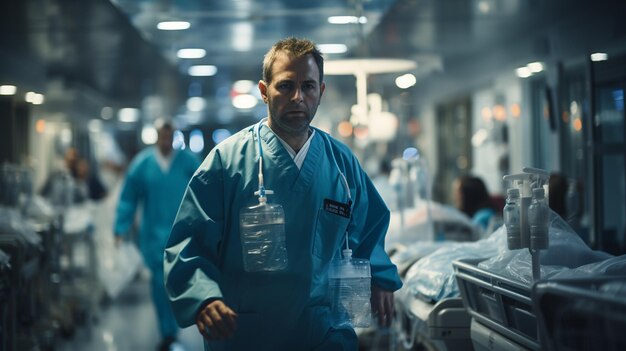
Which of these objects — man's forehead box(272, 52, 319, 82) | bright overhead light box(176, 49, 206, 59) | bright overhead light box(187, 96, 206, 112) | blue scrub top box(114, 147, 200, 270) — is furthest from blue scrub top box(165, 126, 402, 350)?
bright overhead light box(187, 96, 206, 112)

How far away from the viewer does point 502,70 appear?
10.2 metres

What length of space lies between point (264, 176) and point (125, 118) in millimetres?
19165

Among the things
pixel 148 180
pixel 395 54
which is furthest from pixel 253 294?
pixel 395 54

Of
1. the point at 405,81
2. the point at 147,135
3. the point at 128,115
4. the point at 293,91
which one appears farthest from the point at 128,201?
the point at 147,135

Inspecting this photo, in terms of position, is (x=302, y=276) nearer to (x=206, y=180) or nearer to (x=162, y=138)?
(x=206, y=180)

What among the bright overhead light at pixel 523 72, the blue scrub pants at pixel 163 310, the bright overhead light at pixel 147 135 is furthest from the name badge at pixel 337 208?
the bright overhead light at pixel 147 135

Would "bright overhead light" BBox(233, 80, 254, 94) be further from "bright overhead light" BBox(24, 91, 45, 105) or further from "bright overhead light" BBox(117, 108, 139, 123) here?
"bright overhead light" BBox(117, 108, 139, 123)

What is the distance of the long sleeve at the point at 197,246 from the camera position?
2.54 m

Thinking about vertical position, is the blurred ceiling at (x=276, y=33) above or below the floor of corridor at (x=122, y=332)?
above

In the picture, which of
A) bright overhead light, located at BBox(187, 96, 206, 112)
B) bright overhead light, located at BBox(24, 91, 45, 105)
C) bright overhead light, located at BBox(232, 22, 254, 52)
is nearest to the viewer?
bright overhead light, located at BBox(232, 22, 254, 52)

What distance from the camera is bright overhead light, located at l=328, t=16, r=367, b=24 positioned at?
7465 millimetres

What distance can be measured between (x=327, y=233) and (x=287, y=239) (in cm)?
14

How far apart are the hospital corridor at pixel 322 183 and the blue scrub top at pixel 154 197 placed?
0.02 metres

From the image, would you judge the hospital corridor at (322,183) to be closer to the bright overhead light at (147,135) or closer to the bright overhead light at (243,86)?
the bright overhead light at (243,86)
